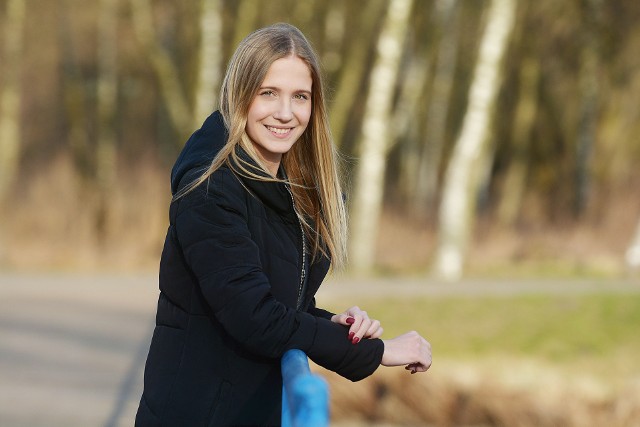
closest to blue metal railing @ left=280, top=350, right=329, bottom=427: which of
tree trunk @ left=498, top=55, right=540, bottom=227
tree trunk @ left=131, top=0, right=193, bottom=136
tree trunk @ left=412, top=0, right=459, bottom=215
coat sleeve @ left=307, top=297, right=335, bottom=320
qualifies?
coat sleeve @ left=307, top=297, right=335, bottom=320

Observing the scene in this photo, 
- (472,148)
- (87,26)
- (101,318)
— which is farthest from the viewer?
(87,26)

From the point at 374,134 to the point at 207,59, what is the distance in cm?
267

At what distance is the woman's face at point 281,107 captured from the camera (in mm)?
2545

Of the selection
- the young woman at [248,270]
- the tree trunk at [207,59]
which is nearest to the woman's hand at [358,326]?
the young woman at [248,270]

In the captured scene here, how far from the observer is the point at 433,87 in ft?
105

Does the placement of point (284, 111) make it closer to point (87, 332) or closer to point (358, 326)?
point (358, 326)

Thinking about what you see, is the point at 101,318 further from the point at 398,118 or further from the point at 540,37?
the point at 540,37

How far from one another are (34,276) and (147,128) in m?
16.9

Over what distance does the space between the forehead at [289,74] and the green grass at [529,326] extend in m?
6.73

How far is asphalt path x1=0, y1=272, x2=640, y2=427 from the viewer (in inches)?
285

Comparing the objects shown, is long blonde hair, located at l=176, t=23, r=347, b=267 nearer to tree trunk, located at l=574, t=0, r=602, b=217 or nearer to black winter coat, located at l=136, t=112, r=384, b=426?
black winter coat, located at l=136, t=112, r=384, b=426

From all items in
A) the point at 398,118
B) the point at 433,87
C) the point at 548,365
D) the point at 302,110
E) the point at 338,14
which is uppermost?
the point at 433,87

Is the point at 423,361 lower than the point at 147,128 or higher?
lower

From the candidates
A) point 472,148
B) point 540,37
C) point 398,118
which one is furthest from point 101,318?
point 540,37
